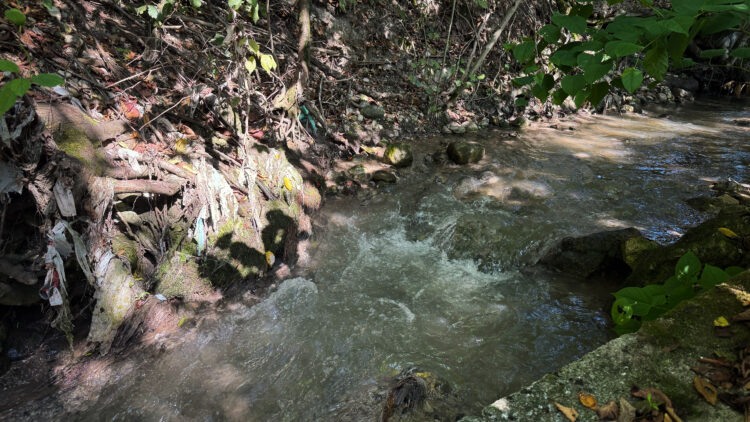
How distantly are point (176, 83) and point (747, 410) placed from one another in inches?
203

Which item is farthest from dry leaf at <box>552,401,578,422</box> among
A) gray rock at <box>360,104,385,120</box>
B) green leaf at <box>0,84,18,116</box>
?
gray rock at <box>360,104,385,120</box>

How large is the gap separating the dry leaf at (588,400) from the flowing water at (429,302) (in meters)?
1.00

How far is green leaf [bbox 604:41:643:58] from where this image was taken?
4.24ft

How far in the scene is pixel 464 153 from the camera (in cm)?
594

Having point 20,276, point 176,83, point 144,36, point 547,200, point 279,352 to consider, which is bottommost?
point 279,352

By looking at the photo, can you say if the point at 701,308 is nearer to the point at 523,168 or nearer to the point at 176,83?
the point at 523,168

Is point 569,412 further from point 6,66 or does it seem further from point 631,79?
point 6,66

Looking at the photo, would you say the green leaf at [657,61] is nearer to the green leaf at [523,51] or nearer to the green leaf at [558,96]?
the green leaf at [558,96]

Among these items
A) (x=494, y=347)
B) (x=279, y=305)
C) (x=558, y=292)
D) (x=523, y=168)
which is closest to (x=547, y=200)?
(x=523, y=168)

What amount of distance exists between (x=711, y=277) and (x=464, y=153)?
4162 millimetres

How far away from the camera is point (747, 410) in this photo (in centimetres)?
125

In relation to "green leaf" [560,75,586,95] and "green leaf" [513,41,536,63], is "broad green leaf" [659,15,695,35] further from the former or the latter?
"green leaf" [513,41,536,63]

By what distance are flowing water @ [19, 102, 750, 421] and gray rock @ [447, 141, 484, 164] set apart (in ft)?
0.57

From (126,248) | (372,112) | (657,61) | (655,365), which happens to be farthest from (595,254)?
(126,248)
